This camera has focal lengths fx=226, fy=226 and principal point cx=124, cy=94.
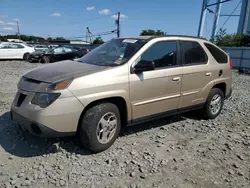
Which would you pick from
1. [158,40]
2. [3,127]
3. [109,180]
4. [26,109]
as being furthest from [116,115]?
[3,127]

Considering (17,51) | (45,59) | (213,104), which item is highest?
(17,51)

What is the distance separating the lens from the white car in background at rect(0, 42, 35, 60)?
58.1 ft

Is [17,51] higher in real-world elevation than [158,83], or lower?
lower

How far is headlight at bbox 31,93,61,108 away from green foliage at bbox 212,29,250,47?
20.0 meters

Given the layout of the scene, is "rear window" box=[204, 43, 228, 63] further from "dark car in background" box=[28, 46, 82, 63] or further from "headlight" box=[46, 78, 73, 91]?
"dark car in background" box=[28, 46, 82, 63]

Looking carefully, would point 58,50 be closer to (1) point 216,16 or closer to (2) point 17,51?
(2) point 17,51

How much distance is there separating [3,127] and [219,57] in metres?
4.56

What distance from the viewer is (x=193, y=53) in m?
4.41

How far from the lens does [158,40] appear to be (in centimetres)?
390

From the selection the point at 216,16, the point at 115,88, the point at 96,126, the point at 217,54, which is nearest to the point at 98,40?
the point at 216,16

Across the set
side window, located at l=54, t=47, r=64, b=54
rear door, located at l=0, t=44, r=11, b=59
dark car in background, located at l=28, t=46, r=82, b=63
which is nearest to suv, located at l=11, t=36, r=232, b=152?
dark car in background, located at l=28, t=46, r=82, b=63

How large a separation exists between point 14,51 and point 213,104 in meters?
17.5

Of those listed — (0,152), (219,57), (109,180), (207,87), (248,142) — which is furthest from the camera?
(219,57)

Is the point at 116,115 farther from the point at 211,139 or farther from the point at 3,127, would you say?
the point at 3,127
